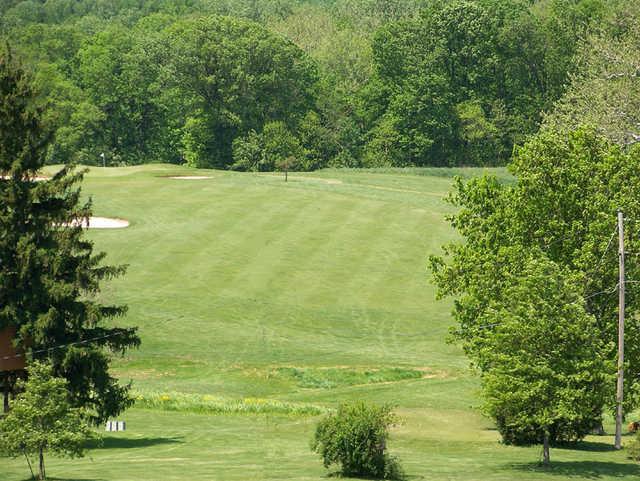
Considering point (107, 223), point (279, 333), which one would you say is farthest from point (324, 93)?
point (279, 333)

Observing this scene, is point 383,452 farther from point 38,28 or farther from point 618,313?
point 38,28

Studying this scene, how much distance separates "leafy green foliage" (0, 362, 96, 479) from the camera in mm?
35219

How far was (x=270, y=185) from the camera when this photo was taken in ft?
361

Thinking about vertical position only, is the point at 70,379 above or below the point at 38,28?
below

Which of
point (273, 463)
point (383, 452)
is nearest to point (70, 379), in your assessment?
point (273, 463)

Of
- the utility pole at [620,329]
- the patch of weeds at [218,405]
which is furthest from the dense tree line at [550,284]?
the patch of weeds at [218,405]

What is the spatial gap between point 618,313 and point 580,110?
37.7 m

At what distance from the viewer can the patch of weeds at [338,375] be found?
206 ft

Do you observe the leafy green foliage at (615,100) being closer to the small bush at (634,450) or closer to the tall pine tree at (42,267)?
the small bush at (634,450)

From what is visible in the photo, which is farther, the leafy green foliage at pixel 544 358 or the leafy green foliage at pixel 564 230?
the leafy green foliage at pixel 564 230

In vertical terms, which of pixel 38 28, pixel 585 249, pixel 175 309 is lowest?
pixel 175 309

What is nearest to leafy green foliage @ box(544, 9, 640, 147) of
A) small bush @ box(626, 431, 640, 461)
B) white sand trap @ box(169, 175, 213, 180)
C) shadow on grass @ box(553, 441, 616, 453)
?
shadow on grass @ box(553, 441, 616, 453)

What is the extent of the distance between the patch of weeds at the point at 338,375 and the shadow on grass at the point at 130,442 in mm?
17381

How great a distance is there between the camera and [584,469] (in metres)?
39.1
